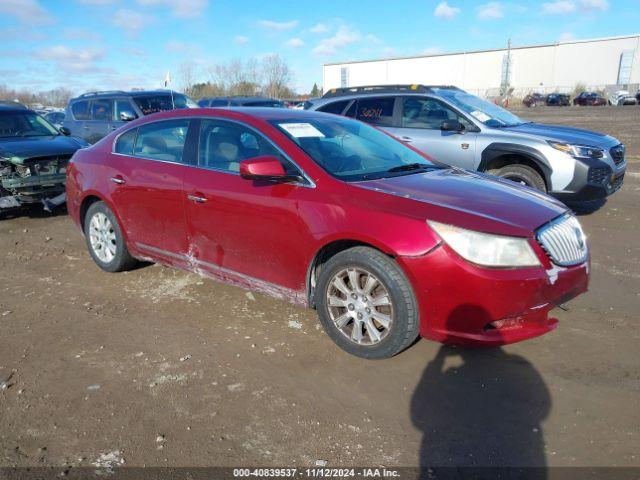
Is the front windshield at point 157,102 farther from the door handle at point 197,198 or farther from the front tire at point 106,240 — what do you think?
the door handle at point 197,198

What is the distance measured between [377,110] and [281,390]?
594 centimetres

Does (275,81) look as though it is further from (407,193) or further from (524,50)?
(407,193)

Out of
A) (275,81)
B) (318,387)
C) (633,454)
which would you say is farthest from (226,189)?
(275,81)

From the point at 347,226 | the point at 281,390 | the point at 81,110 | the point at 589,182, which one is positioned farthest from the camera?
the point at 81,110

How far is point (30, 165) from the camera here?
298 inches

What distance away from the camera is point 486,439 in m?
2.70

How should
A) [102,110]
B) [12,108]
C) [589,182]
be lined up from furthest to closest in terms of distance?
[102,110], [12,108], [589,182]

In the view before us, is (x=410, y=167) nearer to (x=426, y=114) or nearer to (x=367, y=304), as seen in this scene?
(x=367, y=304)

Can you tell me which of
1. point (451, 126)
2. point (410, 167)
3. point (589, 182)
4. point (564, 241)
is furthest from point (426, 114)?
point (564, 241)

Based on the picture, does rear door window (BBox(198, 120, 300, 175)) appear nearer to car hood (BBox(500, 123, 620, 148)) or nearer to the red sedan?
the red sedan

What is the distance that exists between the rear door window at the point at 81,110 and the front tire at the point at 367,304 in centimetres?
1048

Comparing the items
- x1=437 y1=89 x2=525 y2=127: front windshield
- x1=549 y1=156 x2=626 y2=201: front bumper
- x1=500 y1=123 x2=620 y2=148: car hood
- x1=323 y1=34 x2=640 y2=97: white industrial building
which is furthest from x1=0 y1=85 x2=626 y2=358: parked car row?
x1=323 y1=34 x2=640 y2=97: white industrial building

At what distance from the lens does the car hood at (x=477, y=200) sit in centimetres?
311

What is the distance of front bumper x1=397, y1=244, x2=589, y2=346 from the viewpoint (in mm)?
3002
